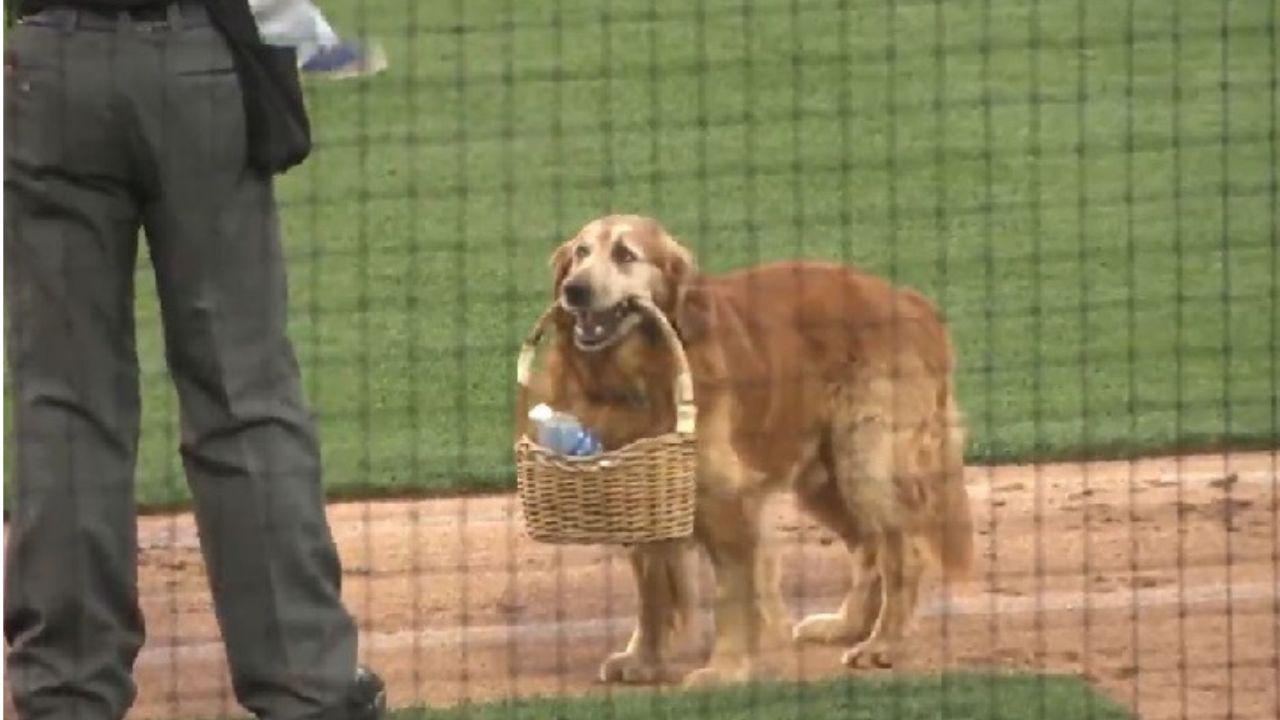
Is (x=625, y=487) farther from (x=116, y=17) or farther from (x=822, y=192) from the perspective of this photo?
(x=822, y=192)

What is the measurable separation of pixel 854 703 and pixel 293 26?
1905 mm

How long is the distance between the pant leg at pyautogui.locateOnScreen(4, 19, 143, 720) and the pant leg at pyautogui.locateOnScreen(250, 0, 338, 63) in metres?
0.31

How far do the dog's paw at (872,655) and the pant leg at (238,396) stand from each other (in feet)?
6.19

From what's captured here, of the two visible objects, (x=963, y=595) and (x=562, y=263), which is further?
(x=963, y=595)

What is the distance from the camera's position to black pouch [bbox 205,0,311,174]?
5.36 meters

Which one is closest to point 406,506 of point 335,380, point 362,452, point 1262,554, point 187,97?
point 362,452

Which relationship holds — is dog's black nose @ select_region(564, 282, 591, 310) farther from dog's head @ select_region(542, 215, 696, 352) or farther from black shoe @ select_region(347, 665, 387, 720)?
black shoe @ select_region(347, 665, 387, 720)

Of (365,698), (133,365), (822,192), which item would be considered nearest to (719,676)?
(365,698)

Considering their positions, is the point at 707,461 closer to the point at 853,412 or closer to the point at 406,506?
the point at 853,412

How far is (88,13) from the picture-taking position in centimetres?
534

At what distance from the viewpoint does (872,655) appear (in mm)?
7109

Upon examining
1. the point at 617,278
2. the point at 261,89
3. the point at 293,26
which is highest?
the point at 293,26

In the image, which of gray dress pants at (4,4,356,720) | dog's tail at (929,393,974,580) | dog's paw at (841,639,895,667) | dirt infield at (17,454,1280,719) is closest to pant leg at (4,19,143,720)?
gray dress pants at (4,4,356,720)

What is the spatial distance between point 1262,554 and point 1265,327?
2.77m
